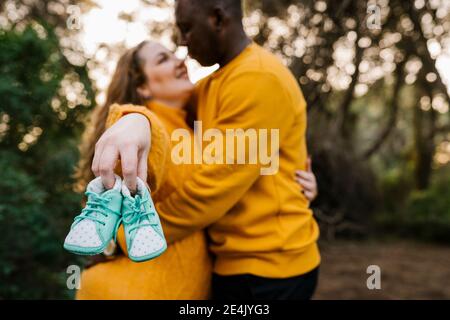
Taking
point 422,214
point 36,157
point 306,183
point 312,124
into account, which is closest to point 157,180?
point 306,183

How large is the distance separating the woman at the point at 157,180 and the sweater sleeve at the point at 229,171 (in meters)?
0.07

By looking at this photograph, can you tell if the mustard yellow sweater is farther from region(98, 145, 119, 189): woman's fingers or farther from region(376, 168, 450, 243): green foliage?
region(376, 168, 450, 243): green foliage

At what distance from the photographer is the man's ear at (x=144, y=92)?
6.17ft

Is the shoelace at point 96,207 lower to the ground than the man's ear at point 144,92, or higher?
lower

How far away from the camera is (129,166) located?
3.27 ft

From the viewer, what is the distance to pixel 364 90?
7738mm

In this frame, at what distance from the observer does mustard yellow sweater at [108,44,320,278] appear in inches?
60.7

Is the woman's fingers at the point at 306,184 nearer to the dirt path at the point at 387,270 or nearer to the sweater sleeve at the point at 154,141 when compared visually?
the sweater sleeve at the point at 154,141

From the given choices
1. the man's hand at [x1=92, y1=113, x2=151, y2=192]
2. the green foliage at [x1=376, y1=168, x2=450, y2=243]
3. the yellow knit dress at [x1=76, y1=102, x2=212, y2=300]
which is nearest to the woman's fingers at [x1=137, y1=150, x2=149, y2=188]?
the man's hand at [x1=92, y1=113, x2=151, y2=192]

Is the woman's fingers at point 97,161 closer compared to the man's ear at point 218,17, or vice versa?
the woman's fingers at point 97,161

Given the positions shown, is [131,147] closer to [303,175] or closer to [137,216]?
[137,216]

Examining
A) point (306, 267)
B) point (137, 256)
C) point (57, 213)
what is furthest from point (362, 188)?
point (137, 256)

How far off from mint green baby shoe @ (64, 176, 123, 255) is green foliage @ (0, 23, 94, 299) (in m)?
2.16

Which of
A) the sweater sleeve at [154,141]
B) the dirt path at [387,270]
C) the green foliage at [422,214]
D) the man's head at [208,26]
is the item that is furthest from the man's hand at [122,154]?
the green foliage at [422,214]
